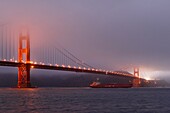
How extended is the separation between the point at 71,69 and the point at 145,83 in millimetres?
90380

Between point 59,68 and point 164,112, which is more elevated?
point 59,68

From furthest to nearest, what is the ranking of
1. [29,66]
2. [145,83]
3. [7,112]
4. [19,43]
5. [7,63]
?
[145,83] → [19,43] → [29,66] → [7,63] → [7,112]

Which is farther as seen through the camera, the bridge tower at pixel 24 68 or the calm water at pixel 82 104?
the bridge tower at pixel 24 68

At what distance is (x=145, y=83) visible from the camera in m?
174

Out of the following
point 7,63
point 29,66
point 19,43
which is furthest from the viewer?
point 19,43

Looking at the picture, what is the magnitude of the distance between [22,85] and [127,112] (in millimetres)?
54363

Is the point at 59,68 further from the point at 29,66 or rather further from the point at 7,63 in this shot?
the point at 7,63

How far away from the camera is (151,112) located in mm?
32000

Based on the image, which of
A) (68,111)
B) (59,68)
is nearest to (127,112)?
(68,111)

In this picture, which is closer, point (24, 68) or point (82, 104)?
point (82, 104)

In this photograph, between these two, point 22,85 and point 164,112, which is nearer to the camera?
point 164,112

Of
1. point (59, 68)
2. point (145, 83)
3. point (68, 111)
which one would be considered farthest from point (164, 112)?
point (145, 83)

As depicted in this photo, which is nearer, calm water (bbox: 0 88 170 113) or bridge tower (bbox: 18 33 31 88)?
calm water (bbox: 0 88 170 113)

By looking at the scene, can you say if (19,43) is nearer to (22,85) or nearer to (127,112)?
(22,85)
